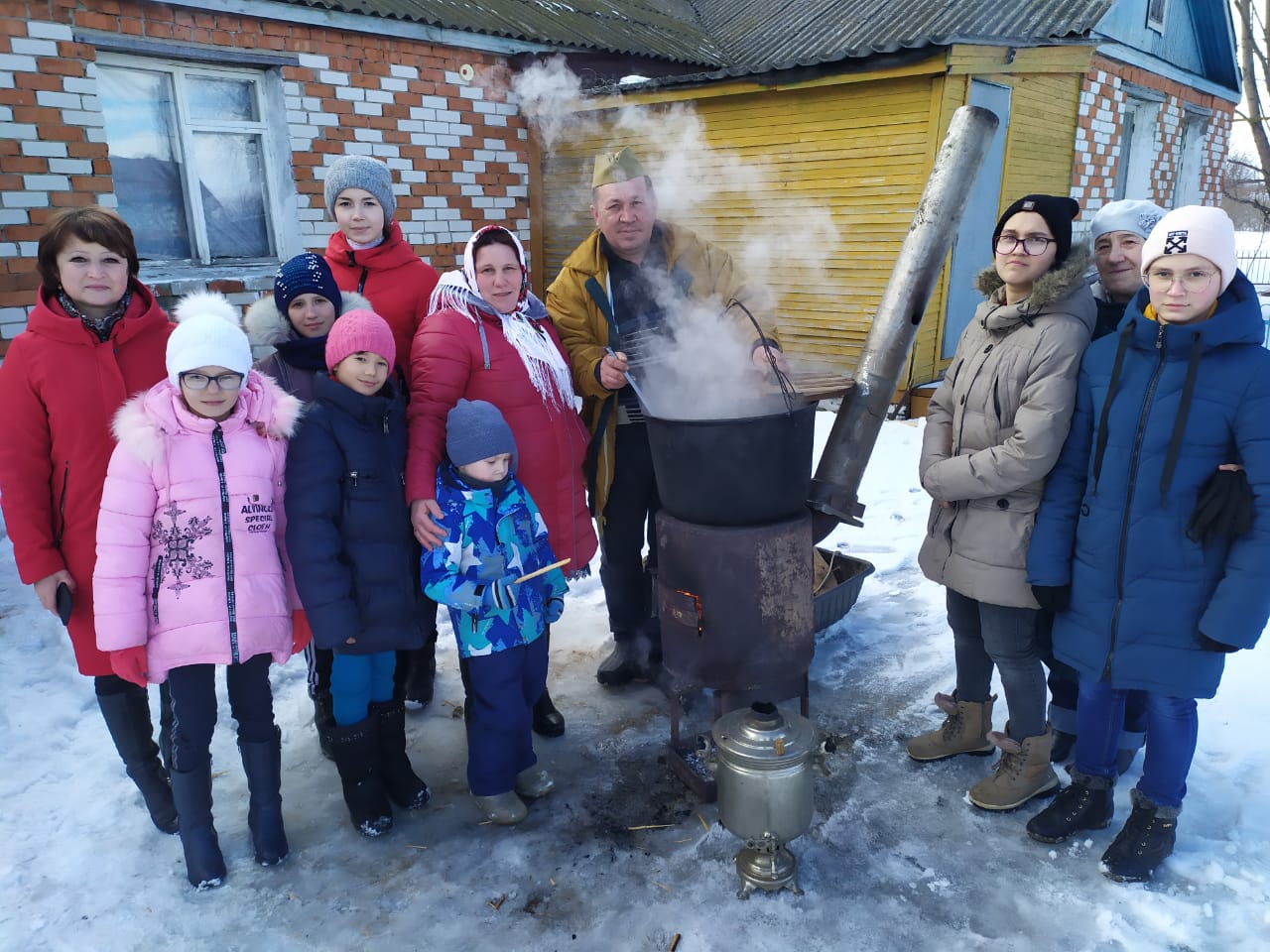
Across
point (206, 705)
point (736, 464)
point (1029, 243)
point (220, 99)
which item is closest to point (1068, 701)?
point (736, 464)

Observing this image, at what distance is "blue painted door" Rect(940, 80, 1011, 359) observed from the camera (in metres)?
8.27

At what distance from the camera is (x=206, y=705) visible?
2.65m

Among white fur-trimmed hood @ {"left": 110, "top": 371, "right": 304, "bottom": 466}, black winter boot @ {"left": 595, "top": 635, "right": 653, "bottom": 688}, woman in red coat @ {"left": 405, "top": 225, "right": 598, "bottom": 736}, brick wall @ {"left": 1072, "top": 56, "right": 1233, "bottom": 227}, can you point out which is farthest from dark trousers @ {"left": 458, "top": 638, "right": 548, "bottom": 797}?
brick wall @ {"left": 1072, "top": 56, "right": 1233, "bottom": 227}

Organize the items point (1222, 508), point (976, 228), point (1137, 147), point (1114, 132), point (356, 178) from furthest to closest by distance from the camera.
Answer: point (1137, 147)
point (1114, 132)
point (976, 228)
point (356, 178)
point (1222, 508)

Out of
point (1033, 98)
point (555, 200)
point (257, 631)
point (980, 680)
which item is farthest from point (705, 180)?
point (257, 631)

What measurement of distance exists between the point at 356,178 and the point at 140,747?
220cm

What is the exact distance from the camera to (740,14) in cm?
1216

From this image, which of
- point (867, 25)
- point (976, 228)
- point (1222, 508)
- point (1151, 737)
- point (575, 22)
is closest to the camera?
point (1222, 508)

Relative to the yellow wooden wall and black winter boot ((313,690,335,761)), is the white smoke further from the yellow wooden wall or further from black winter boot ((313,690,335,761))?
black winter boot ((313,690,335,761))

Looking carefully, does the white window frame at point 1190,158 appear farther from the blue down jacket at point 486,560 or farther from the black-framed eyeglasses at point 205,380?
the black-framed eyeglasses at point 205,380

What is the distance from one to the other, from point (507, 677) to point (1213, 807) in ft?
8.38

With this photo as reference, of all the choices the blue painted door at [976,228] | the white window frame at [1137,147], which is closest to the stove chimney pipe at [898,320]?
the blue painted door at [976,228]

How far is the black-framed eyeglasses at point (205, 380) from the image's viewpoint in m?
2.45

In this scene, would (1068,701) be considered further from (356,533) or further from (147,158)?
(147,158)
